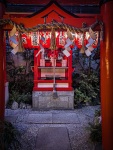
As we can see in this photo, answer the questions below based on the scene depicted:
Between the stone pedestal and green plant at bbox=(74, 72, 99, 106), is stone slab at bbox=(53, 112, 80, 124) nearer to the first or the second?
the stone pedestal

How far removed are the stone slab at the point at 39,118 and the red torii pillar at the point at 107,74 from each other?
3552mm

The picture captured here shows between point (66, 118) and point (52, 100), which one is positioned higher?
point (52, 100)

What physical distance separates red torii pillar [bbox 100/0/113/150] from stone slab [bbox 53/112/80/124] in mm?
3172

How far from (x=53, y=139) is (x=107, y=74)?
2.74 meters

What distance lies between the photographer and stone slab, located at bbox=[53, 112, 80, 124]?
24.4 ft

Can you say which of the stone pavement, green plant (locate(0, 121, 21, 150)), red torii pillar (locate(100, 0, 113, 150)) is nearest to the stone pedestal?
the stone pavement

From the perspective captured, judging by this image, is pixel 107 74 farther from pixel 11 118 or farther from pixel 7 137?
pixel 11 118

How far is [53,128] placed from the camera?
661 centimetres

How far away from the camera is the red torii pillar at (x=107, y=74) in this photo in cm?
407

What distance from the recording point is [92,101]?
1038 cm

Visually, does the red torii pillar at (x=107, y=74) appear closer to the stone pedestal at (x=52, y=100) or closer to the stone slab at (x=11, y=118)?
the stone slab at (x=11, y=118)

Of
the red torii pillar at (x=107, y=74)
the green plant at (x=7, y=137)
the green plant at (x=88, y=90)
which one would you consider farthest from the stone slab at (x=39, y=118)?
the red torii pillar at (x=107, y=74)

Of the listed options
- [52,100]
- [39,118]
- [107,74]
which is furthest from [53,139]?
[52,100]

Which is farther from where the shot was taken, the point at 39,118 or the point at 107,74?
the point at 39,118
